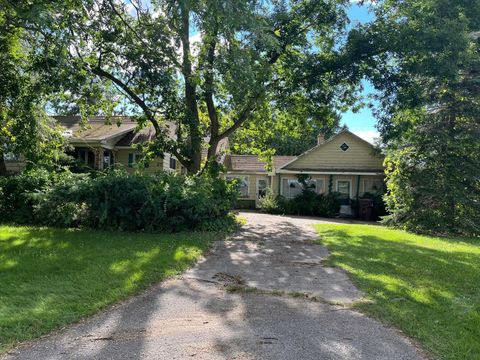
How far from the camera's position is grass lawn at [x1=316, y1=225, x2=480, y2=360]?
4695 millimetres

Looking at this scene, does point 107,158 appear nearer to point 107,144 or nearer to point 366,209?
point 107,144

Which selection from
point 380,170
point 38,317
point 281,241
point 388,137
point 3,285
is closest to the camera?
point 38,317

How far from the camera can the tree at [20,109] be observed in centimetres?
1320

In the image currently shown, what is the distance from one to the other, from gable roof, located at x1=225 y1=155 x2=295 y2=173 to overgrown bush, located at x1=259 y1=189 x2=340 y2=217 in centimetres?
383

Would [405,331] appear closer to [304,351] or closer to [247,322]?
[304,351]

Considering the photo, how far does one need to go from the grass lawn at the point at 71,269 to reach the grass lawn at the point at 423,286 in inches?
135

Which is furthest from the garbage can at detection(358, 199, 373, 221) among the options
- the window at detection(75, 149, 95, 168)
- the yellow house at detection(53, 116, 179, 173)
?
the window at detection(75, 149, 95, 168)

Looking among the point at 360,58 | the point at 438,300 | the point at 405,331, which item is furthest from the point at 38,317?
the point at 360,58

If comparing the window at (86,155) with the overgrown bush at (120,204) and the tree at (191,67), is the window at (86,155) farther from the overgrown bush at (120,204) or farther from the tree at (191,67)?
the overgrown bush at (120,204)

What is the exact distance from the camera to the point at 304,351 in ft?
13.3

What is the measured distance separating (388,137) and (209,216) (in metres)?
6.99

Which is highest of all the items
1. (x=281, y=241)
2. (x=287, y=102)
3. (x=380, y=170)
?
(x=287, y=102)

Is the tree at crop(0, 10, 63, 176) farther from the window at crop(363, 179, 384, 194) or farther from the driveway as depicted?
the window at crop(363, 179, 384, 194)

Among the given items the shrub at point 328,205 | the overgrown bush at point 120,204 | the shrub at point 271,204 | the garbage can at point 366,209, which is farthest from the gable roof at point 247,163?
the overgrown bush at point 120,204
